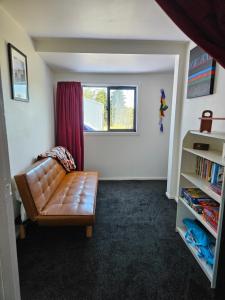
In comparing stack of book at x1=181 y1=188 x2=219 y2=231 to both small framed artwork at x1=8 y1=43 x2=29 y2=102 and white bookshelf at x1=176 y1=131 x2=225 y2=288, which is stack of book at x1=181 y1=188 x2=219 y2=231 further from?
small framed artwork at x1=8 y1=43 x2=29 y2=102

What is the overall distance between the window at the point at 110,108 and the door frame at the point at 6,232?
9.75ft

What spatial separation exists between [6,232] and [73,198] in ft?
4.31

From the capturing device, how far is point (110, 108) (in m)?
3.86

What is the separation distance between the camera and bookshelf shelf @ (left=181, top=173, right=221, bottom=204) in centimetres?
152

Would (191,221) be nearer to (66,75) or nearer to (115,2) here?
(115,2)

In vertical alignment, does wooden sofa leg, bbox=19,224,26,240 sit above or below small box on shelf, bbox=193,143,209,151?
below

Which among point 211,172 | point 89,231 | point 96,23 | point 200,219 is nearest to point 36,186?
point 89,231

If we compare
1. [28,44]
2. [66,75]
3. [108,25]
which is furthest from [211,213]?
[66,75]

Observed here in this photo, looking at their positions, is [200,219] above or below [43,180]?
below

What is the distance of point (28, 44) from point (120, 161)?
2532 mm

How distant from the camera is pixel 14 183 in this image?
2.00 meters

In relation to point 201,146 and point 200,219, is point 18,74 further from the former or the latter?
point 200,219

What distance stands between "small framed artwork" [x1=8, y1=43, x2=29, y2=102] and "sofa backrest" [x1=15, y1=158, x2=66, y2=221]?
0.82 metres

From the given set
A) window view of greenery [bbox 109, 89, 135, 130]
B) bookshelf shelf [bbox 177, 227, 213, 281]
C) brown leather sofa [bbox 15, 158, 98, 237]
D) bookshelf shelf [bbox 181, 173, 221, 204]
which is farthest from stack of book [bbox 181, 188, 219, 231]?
window view of greenery [bbox 109, 89, 135, 130]
